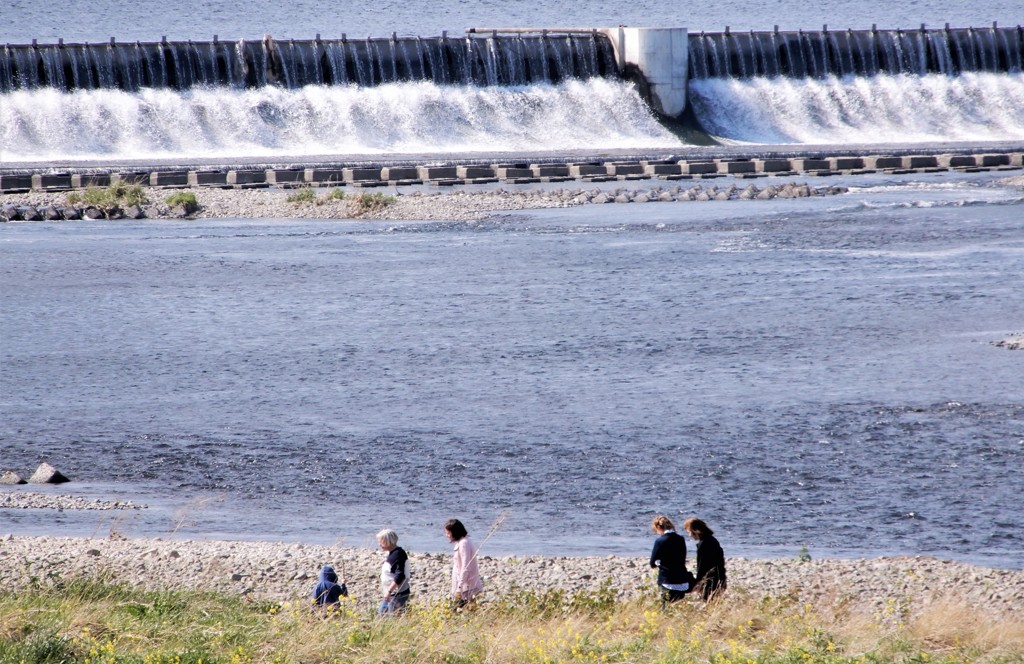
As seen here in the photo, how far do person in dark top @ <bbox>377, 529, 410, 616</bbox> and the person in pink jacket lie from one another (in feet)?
1.52

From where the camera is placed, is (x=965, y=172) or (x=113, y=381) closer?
(x=113, y=381)

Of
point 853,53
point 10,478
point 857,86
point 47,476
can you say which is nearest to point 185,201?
point 10,478

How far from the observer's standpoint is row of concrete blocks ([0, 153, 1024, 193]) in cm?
5353

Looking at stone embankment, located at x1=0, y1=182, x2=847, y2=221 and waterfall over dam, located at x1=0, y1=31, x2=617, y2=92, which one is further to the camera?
waterfall over dam, located at x1=0, y1=31, x2=617, y2=92

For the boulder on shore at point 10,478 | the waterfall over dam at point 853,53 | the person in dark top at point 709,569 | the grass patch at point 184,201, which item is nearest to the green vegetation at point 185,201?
the grass patch at point 184,201

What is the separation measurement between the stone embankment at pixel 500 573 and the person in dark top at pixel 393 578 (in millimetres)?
1434

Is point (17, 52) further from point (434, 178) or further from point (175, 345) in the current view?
point (175, 345)

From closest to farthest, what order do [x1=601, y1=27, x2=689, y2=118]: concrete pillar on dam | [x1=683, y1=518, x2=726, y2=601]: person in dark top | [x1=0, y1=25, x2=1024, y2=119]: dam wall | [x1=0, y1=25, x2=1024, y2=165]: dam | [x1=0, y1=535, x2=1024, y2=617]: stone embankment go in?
[x1=683, y1=518, x2=726, y2=601]: person in dark top → [x1=0, y1=535, x2=1024, y2=617]: stone embankment → [x1=0, y1=25, x2=1024, y2=165]: dam → [x1=0, y1=25, x2=1024, y2=119]: dam wall → [x1=601, y1=27, x2=689, y2=118]: concrete pillar on dam

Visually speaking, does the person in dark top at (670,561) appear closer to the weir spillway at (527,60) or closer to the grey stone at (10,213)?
the grey stone at (10,213)

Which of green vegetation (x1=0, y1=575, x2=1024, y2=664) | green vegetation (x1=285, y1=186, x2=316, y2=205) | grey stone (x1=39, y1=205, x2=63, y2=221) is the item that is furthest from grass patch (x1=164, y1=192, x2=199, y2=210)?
green vegetation (x1=0, y1=575, x2=1024, y2=664)

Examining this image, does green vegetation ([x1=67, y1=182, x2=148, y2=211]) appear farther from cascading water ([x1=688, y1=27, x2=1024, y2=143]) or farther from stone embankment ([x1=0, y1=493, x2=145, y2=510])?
cascading water ([x1=688, y1=27, x2=1024, y2=143])

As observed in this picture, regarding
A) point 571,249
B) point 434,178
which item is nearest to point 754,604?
point 571,249

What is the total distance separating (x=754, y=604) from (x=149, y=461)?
9758 millimetres

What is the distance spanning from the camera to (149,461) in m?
18.8
